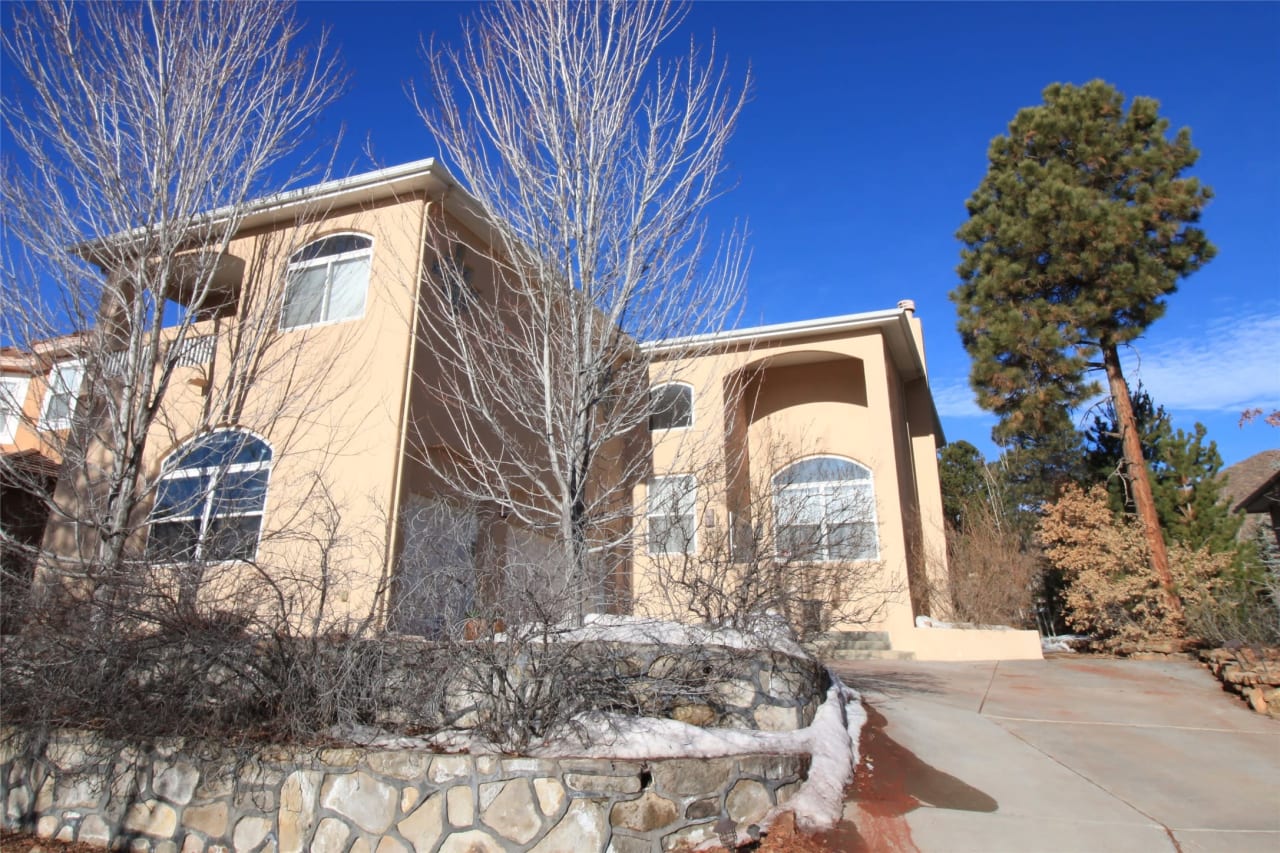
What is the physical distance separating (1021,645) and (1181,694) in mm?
4017

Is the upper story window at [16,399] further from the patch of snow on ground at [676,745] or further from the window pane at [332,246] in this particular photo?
the patch of snow on ground at [676,745]

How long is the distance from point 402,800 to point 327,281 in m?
8.33

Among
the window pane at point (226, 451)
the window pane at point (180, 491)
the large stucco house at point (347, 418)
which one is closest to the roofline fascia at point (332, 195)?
the large stucco house at point (347, 418)

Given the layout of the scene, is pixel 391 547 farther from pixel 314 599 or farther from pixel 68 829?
pixel 68 829

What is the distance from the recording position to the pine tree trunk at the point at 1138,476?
510 inches

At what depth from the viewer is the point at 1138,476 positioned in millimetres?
13797

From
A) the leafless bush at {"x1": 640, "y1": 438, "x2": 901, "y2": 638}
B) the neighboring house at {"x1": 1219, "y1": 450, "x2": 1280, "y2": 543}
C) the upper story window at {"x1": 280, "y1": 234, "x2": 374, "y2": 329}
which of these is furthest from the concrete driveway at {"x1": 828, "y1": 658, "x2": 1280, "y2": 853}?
the upper story window at {"x1": 280, "y1": 234, "x2": 374, "y2": 329}

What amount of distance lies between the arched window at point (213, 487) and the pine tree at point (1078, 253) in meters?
13.1

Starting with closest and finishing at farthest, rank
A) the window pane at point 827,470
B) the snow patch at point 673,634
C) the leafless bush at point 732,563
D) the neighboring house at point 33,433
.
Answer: the snow patch at point 673,634, the leafless bush at point 732,563, the neighboring house at point 33,433, the window pane at point 827,470

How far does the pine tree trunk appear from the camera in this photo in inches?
510

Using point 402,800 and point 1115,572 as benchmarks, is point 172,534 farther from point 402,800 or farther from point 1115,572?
point 1115,572

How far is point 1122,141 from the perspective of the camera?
600 inches

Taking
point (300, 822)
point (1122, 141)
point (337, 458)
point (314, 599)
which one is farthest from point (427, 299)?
point (1122, 141)

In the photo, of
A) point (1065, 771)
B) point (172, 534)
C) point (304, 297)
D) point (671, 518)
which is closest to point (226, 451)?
point (172, 534)
